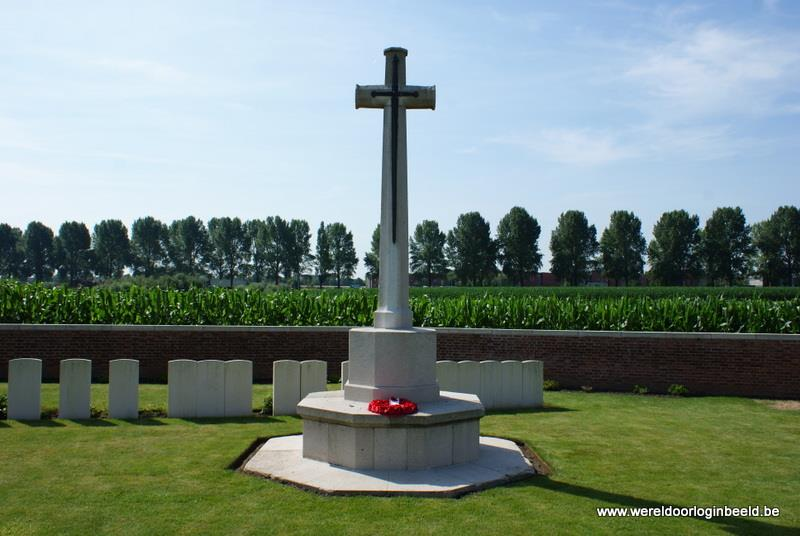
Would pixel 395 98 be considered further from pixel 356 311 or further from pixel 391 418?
pixel 356 311

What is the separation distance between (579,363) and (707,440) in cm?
550

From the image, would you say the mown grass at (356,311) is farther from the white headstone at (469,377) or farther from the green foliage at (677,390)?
the white headstone at (469,377)

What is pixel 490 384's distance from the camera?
38.5 ft

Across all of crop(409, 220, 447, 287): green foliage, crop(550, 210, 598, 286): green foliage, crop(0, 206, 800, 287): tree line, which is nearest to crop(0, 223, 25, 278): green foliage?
crop(0, 206, 800, 287): tree line

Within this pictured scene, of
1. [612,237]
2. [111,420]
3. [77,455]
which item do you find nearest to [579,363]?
[111,420]

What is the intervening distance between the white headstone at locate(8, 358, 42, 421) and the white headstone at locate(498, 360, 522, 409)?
7.20 meters

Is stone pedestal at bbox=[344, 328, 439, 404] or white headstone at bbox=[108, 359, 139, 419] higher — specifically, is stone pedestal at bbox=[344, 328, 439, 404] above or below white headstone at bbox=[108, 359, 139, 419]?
above

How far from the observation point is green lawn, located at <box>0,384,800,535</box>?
5.46 m

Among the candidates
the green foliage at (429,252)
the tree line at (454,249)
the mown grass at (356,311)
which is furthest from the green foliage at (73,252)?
the mown grass at (356,311)

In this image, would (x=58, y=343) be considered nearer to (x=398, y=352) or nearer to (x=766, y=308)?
(x=398, y=352)

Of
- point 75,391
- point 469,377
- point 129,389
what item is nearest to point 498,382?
point 469,377

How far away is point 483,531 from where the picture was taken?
17.4 ft

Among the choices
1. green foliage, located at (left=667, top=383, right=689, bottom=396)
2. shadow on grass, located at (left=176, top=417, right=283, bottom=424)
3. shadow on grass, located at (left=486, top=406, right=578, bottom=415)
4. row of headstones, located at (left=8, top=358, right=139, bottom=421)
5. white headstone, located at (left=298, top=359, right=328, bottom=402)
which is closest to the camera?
row of headstones, located at (left=8, top=358, right=139, bottom=421)

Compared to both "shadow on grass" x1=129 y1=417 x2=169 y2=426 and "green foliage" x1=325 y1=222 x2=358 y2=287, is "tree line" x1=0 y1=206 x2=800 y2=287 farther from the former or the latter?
"shadow on grass" x1=129 y1=417 x2=169 y2=426
